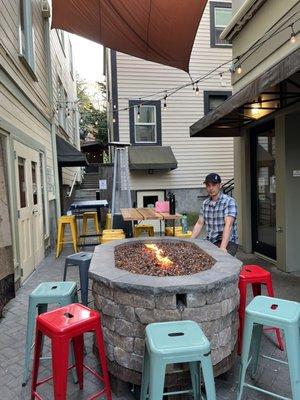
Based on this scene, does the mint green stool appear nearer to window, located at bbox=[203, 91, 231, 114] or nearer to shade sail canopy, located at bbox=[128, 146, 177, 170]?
shade sail canopy, located at bbox=[128, 146, 177, 170]

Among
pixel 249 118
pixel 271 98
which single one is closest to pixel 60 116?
pixel 249 118

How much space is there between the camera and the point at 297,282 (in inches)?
201

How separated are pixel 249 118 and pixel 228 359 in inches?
194

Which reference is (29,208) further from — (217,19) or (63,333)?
(217,19)

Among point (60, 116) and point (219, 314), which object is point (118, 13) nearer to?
point (219, 314)

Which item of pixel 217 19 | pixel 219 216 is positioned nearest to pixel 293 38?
pixel 219 216

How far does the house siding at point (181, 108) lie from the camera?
1035cm

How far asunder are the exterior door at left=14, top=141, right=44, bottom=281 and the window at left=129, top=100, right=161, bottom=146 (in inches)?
153

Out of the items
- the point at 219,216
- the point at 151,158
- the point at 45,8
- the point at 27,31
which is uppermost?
the point at 45,8

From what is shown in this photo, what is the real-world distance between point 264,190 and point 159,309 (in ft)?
16.3

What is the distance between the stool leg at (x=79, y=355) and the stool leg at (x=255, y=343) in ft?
4.45

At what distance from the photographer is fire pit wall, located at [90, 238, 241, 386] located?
8.00 ft

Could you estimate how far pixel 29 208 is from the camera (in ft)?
20.3

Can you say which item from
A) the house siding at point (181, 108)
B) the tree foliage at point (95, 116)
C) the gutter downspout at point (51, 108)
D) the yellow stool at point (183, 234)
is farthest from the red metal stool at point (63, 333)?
the tree foliage at point (95, 116)
